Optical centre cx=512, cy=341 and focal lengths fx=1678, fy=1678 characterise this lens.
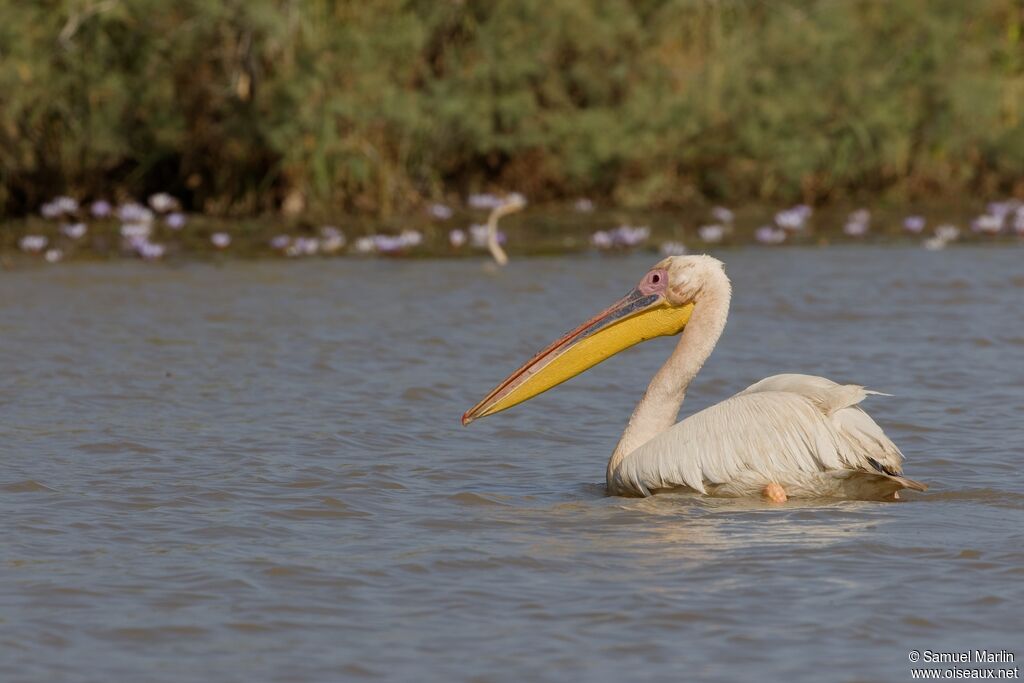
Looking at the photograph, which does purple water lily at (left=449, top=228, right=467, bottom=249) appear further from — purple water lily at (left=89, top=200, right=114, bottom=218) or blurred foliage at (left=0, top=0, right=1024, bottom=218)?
purple water lily at (left=89, top=200, right=114, bottom=218)

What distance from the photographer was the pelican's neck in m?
5.09

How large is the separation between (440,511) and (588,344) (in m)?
0.86

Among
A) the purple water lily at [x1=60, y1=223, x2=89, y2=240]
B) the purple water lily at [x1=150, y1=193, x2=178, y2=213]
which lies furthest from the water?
the purple water lily at [x1=150, y1=193, x2=178, y2=213]

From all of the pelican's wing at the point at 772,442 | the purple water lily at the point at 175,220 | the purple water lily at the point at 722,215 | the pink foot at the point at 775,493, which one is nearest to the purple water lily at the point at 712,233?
the purple water lily at the point at 722,215

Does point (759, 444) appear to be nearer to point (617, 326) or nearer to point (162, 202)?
point (617, 326)

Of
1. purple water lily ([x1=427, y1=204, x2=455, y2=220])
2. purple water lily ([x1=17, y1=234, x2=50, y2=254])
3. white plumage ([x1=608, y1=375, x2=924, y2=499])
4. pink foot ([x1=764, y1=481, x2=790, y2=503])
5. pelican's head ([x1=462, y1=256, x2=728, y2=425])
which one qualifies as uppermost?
pelican's head ([x1=462, y1=256, x2=728, y2=425])

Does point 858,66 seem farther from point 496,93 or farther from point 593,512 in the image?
point 593,512

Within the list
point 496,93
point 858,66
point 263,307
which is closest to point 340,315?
point 263,307

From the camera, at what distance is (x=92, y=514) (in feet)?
15.2

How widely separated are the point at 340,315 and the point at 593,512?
396 centimetres

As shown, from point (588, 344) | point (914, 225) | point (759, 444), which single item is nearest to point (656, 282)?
point (588, 344)

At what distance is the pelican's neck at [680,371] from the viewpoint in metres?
5.09

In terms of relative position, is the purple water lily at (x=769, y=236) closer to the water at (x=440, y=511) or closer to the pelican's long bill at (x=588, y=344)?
the water at (x=440, y=511)

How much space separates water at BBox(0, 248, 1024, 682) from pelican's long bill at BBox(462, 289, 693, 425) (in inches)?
11.0
